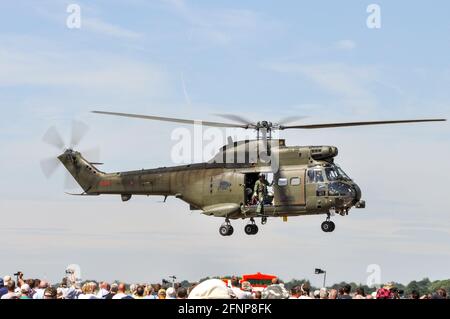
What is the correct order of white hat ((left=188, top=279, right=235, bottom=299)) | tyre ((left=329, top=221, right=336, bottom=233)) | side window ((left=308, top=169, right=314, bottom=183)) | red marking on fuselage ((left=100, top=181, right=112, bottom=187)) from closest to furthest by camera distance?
white hat ((left=188, top=279, right=235, bottom=299))
side window ((left=308, top=169, right=314, bottom=183))
tyre ((left=329, top=221, right=336, bottom=233))
red marking on fuselage ((left=100, top=181, right=112, bottom=187))

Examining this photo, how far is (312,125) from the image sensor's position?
136 feet

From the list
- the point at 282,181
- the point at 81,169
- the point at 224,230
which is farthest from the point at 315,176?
the point at 81,169

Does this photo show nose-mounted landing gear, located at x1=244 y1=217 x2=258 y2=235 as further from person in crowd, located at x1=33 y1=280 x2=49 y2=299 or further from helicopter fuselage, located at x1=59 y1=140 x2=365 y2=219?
person in crowd, located at x1=33 y1=280 x2=49 y2=299

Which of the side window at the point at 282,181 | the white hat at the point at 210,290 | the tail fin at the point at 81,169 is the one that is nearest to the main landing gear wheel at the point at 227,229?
the side window at the point at 282,181

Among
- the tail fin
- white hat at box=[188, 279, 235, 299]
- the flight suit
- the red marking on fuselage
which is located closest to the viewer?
white hat at box=[188, 279, 235, 299]

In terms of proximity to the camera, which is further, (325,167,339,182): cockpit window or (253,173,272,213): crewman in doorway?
(253,173,272,213): crewman in doorway

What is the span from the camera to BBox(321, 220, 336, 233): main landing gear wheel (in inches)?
1639

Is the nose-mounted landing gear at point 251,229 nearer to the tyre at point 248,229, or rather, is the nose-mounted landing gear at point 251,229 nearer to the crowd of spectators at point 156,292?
the tyre at point 248,229

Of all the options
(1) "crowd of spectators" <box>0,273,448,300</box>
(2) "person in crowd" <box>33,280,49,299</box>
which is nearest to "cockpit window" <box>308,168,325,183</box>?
(1) "crowd of spectators" <box>0,273,448,300</box>

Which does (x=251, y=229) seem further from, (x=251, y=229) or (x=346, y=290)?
(x=346, y=290)

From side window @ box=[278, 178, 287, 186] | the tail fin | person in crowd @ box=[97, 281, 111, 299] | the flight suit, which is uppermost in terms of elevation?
the tail fin

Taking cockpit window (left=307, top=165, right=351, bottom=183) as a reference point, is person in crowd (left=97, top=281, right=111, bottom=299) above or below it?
below
